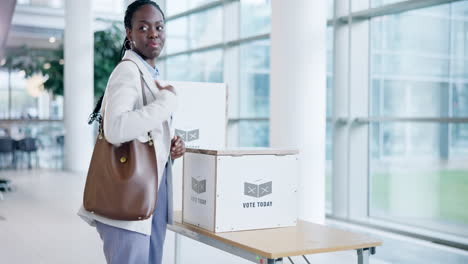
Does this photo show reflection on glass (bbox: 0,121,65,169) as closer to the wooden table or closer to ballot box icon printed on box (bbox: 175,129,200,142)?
ballot box icon printed on box (bbox: 175,129,200,142)

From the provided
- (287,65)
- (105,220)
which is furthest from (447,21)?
(105,220)

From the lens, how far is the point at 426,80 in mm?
5883

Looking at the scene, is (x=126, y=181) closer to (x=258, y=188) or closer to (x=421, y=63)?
(x=258, y=188)

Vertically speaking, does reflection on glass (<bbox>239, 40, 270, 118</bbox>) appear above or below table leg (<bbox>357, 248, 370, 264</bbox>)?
above

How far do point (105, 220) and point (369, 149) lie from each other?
467 cm

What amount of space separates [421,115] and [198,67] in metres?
4.36

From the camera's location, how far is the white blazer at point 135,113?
1.72 meters

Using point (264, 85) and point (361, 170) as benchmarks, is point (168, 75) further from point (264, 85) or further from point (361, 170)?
point (361, 170)

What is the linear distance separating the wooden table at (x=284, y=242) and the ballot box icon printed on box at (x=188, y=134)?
0.77 metres

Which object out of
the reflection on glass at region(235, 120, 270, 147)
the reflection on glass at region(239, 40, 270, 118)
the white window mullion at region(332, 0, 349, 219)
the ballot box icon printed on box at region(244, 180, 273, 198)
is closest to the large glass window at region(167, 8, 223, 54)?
the reflection on glass at region(239, 40, 270, 118)

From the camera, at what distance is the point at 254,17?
803 cm

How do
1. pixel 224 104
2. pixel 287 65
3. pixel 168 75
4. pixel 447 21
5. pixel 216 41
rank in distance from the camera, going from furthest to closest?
1. pixel 168 75
2. pixel 216 41
3. pixel 447 21
4. pixel 287 65
5. pixel 224 104

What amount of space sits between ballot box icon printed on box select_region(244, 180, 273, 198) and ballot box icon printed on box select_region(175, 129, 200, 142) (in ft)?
2.86

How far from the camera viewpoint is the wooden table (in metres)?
1.83
